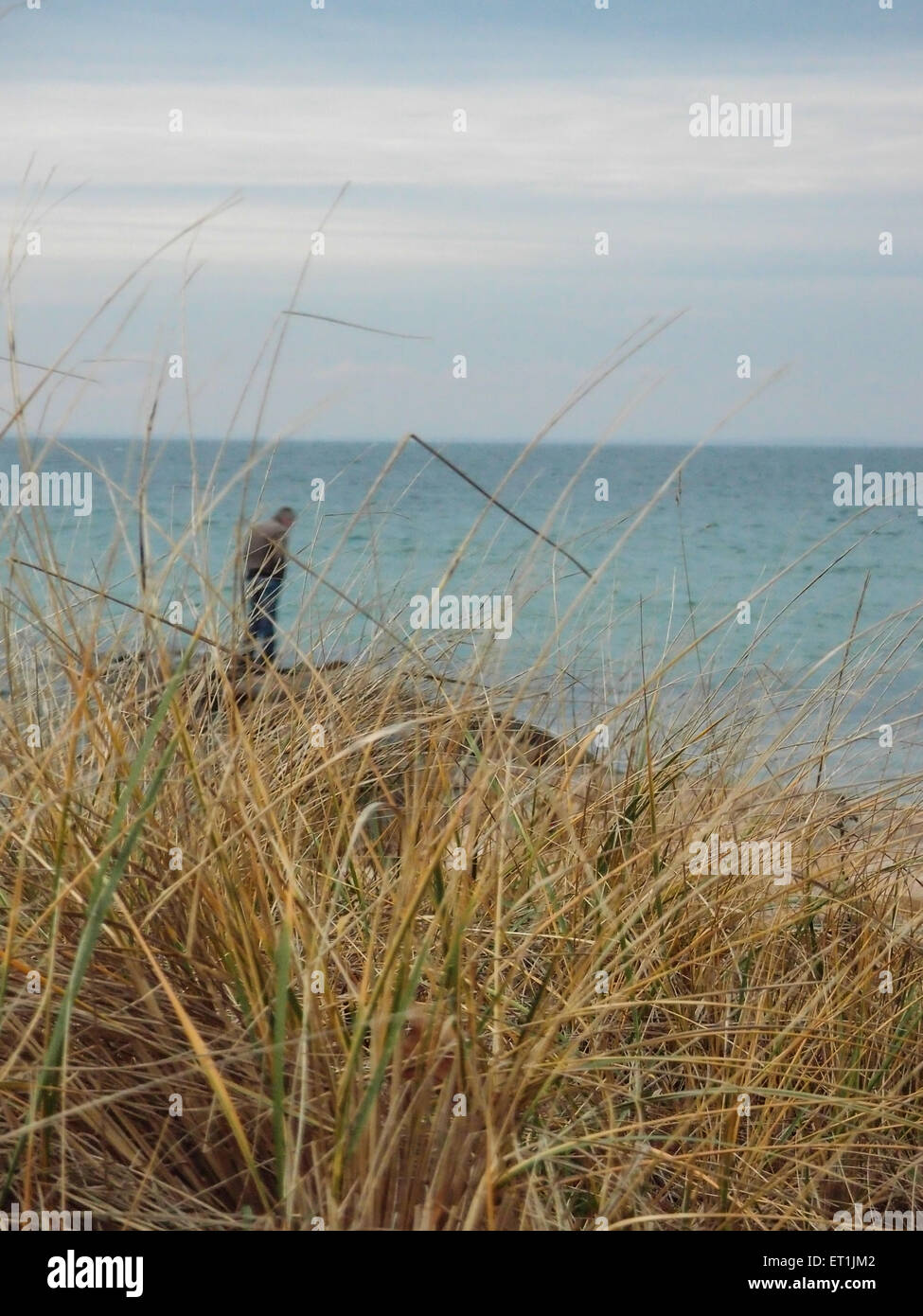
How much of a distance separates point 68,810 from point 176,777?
0.26 meters

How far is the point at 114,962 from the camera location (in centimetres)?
132
